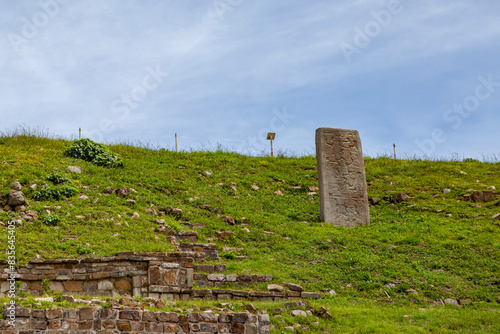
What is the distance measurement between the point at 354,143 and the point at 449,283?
828 cm

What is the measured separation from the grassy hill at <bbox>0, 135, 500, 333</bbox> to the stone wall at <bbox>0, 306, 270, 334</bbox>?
3.29 feet

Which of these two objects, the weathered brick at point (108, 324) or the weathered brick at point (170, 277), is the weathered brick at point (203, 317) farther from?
the weathered brick at point (170, 277)

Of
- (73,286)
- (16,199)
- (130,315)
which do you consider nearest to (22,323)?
(130,315)

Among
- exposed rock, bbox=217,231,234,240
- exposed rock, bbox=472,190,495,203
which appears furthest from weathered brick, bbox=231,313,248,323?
exposed rock, bbox=472,190,495,203

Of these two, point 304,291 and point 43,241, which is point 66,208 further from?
point 304,291

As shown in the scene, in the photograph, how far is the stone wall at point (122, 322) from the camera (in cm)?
960

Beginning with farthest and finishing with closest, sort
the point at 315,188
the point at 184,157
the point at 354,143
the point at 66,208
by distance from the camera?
the point at 184,157 < the point at 315,188 < the point at 354,143 < the point at 66,208

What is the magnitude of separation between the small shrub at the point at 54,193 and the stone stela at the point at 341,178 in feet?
26.8

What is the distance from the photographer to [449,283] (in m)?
A: 14.5

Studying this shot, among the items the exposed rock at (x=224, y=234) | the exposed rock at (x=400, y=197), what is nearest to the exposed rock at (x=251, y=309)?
the exposed rock at (x=224, y=234)

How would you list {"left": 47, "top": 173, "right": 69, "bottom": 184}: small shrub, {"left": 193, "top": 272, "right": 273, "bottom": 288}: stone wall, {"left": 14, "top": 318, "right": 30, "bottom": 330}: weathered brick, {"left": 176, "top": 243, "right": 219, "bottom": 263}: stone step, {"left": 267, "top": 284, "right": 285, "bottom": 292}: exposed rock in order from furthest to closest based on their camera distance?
{"left": 47, "top": 173, "right": 69, "bottom": 184}: small shrub, {"left": 176, "top": 243, "right": 219, "bottom": 263}: stone step, {"left": 193, "top": 272, "right": 273, "bottom": 288}: stone wall, {"left": 267, "top": 284, "right": 285, "bottom": 292}: exposed rock, {"left": 14, "top": 318, "right": 30, "bottom": 330}: weathered brick

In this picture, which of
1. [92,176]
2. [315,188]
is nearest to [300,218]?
[315,188]

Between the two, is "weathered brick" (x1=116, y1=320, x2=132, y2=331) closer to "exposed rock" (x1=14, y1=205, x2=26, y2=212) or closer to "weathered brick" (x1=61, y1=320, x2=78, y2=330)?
Answer: "weathered brick" (x1=61, y1=320, x2=78, y2=330)

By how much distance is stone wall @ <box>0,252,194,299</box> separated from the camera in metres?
12.6
